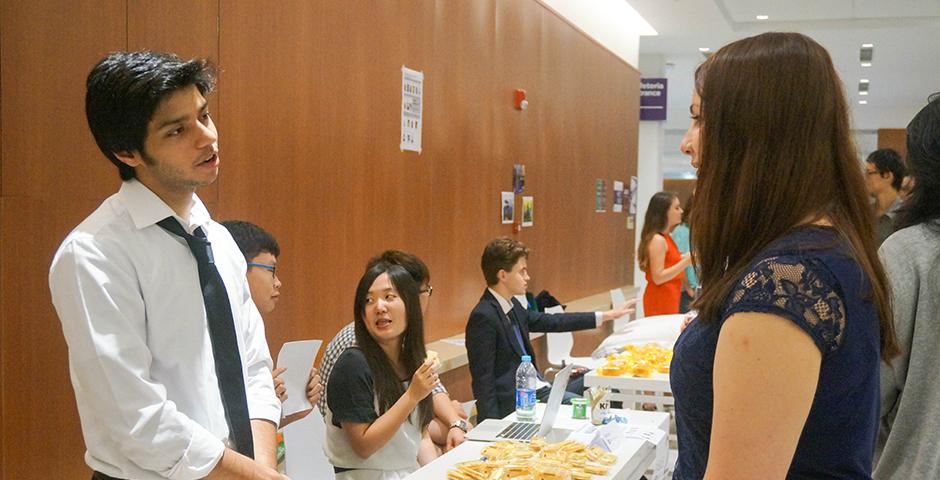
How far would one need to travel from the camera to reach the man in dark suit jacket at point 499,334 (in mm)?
4301

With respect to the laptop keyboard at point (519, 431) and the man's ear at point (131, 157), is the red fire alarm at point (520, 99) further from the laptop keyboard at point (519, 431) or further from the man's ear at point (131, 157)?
the man's ear at point (131, 157)

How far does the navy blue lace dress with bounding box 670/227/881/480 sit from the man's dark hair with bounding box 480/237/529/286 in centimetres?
334

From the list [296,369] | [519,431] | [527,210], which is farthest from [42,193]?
[527,210]

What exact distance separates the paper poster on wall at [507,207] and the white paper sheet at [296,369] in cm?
346

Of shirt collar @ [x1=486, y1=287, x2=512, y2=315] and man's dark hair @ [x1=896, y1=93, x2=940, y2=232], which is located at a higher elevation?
man's dark hair @ [x1=896, y1=93, x2=940, y2=232]

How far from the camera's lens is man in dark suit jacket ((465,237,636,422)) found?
14.1 ft

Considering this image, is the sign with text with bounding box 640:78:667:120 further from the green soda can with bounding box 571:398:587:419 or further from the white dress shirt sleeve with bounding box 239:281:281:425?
the white dress shirt sleeve with bounding box 239:281:281:425

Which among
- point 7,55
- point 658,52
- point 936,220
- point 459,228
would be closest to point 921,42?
point 658,52

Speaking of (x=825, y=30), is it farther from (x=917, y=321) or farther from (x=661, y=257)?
(x=917, y=321)

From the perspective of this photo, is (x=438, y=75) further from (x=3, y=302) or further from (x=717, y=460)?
(x=717, y=460)

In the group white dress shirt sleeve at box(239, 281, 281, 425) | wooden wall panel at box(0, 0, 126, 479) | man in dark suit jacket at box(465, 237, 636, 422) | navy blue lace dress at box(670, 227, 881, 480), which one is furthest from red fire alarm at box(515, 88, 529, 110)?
navy blue lace dress at box(670, 227, 881, 480)

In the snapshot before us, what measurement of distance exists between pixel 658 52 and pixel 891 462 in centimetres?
1050

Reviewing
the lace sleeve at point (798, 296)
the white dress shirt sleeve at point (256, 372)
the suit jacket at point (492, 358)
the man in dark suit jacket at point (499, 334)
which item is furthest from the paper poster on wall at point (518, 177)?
the lace sleeve at point (798, 296)

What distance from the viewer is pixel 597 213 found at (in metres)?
8.93
